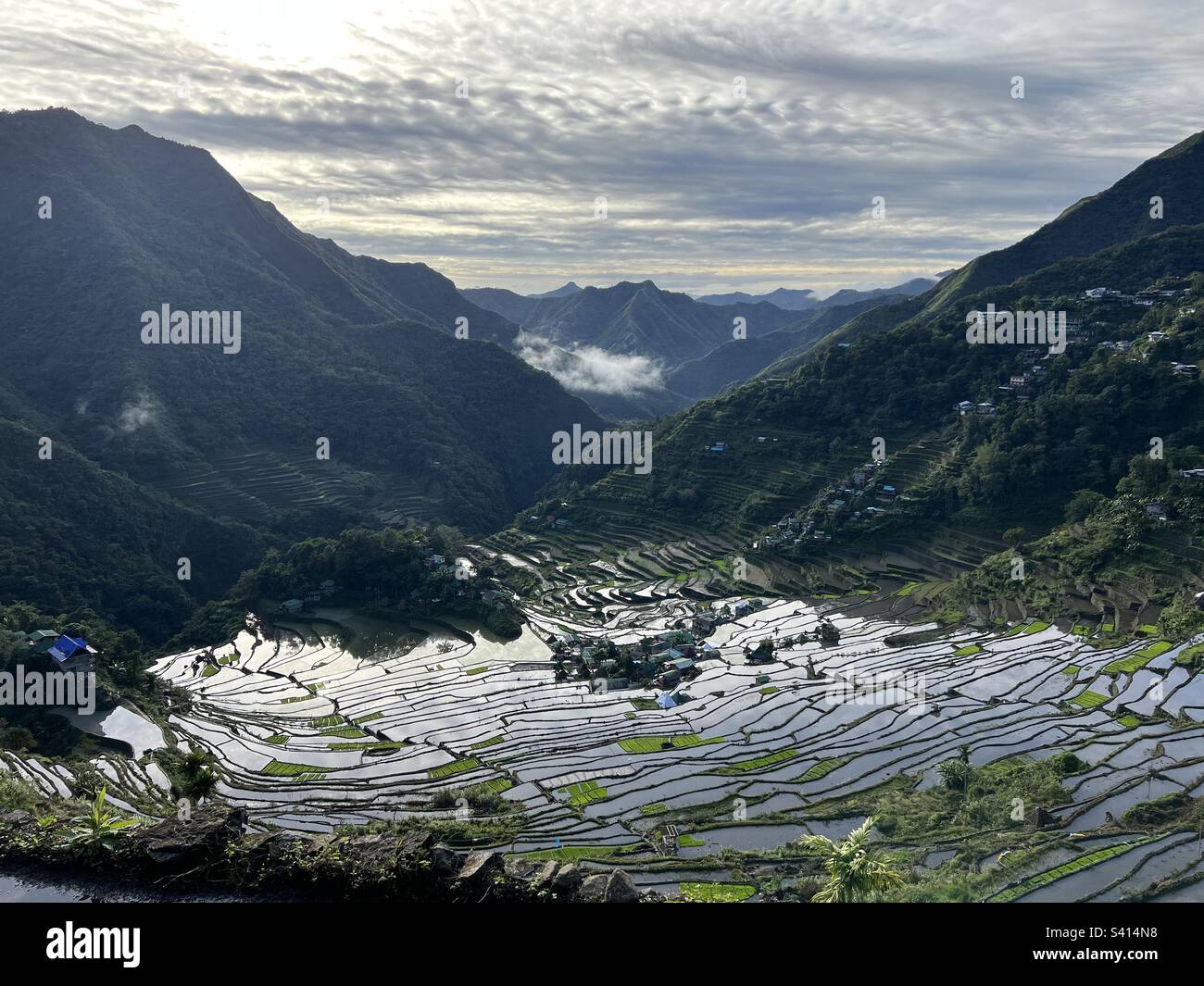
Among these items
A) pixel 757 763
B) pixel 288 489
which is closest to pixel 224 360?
pixel 288 489


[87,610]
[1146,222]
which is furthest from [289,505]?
[1146,222]

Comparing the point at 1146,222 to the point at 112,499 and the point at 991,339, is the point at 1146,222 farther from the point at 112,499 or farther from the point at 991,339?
the point at 112,499

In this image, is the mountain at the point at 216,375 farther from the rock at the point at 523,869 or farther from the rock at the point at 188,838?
the rock at the point at 523,869

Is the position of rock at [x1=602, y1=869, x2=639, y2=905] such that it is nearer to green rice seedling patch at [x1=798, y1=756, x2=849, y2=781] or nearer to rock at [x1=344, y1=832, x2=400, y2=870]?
rock at [x1=344, y1=832, x2=400, y2=870]

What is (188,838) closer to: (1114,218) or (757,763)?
(757,763)

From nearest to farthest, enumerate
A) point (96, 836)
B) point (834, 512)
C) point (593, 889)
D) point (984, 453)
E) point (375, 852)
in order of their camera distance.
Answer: point (593, 889), point (375, 852), point (96, 836), point (834, 512), point (984, 453)

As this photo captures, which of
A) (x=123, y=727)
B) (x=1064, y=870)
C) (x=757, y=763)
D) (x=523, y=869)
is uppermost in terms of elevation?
(x=523, y=869)

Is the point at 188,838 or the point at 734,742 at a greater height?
the point at 188,838
